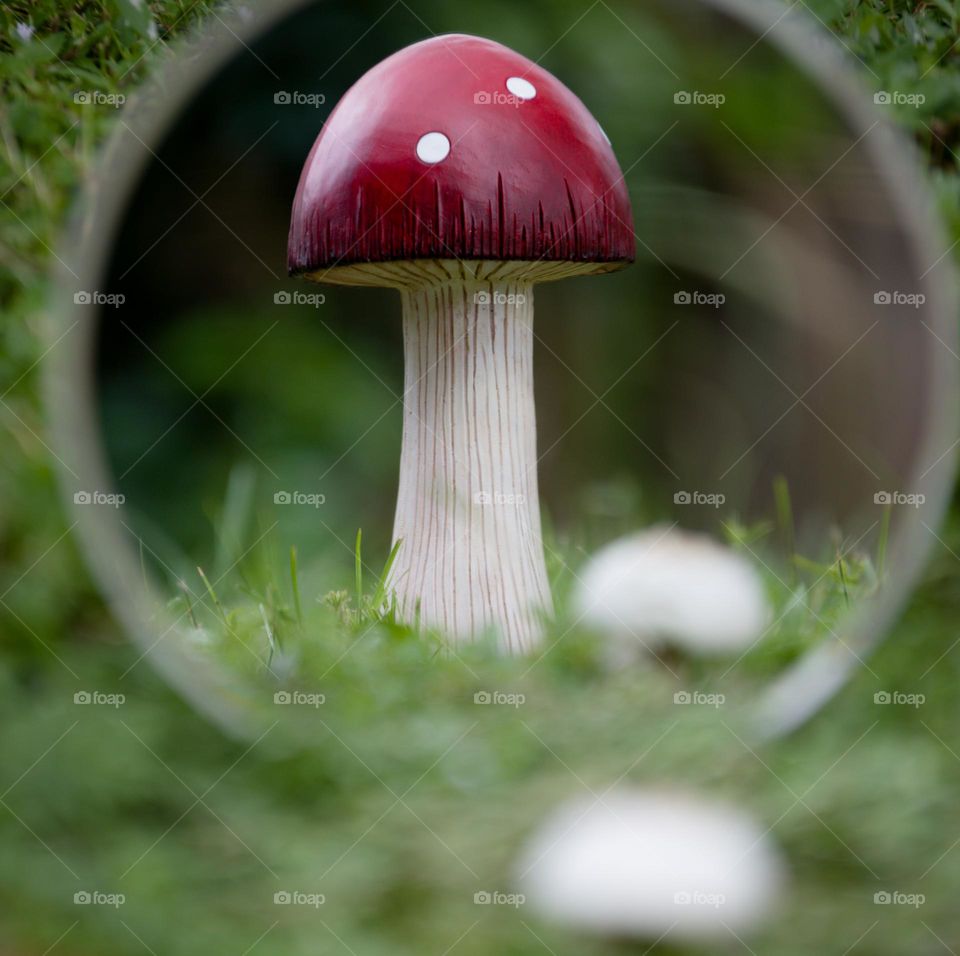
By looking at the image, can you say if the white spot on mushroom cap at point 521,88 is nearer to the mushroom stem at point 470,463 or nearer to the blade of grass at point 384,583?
the mushroom stem at point 470,463

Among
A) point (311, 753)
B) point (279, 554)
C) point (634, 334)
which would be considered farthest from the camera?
point (634, 334)

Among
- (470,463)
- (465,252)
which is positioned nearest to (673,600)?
(470,463)

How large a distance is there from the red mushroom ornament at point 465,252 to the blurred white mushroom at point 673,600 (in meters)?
0.07

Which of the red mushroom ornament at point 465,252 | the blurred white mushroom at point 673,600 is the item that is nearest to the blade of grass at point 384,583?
the red mushroom ornament at point 465,252

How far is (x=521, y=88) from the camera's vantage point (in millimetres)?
735

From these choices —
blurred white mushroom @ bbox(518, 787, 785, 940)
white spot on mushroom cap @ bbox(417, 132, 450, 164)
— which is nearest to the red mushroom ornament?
white spot on mushroom cap @ bbox(417, 132, 450, 164)

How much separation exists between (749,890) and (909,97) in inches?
25.8

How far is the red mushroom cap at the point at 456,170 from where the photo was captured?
0.70 m

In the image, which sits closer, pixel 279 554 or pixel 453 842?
pixel 453 842

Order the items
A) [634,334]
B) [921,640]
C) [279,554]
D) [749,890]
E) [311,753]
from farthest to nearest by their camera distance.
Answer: [634,334]
[279,554]
[921,640]
[311,753]
[749,890]

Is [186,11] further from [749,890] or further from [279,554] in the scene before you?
[749,890]

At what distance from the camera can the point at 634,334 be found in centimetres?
129

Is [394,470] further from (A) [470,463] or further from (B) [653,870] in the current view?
(B) [653,870]

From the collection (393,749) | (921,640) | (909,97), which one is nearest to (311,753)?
(393,749)
